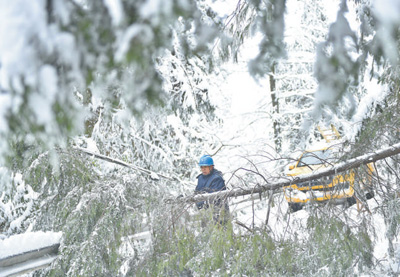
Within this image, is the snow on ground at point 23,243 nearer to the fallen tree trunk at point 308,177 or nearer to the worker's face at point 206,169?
the fallen tree trunk at point 308,177

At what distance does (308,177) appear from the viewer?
331cm

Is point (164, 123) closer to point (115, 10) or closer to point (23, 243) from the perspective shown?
point (23, 243)

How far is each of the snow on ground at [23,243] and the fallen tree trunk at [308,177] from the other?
1.21 metres

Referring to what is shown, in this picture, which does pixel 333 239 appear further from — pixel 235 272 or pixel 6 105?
pixel 6 105

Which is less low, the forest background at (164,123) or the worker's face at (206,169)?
the worker's face at (206,169)

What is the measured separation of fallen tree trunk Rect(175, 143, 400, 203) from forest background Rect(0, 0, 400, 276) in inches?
3.0

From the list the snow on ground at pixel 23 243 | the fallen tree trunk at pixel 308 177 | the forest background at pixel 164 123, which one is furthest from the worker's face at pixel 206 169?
the snow on ground at pixel 23 243

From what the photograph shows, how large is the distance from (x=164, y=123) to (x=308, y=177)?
12.7 feet

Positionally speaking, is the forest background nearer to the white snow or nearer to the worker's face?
the white snow

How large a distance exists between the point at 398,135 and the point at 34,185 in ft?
11.6

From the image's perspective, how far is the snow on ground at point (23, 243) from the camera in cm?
239

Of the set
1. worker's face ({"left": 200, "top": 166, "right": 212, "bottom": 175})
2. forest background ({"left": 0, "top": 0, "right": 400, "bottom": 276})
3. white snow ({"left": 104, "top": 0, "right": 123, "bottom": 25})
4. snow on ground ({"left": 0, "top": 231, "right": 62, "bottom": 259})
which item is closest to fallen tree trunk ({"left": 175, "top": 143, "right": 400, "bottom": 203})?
forest background ({"left": 0, "top": 0, "right": 400, "bottom": 276})

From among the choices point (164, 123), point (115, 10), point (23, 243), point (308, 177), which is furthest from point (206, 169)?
point (115, 10)

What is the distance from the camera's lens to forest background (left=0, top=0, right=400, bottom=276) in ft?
3.54
